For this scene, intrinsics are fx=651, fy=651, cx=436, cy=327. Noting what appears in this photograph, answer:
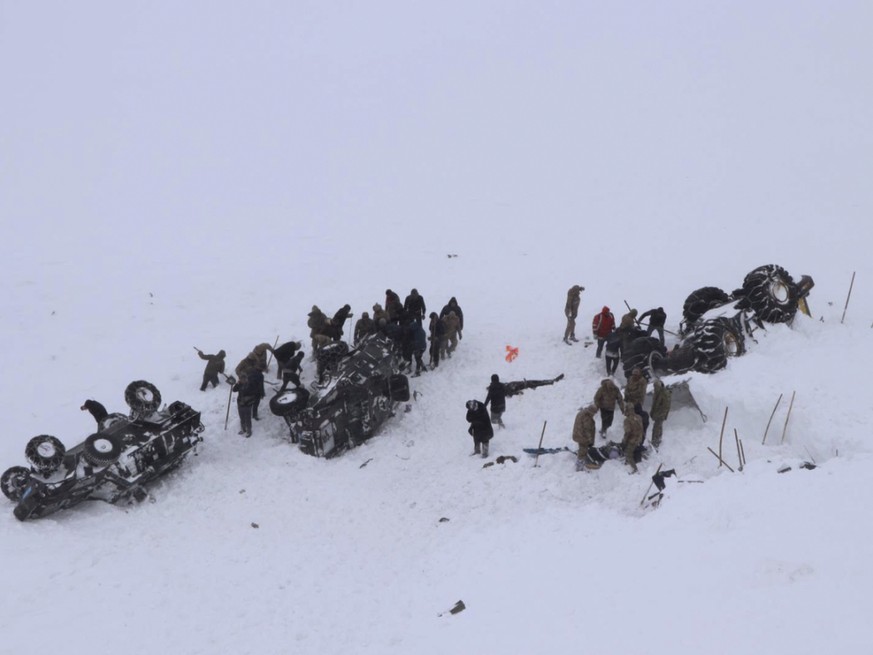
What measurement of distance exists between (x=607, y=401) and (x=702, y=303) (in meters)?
5.15

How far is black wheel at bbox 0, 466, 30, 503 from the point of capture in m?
10.9

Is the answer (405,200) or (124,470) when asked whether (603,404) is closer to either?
(124,470)

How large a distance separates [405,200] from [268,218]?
21.4 ft

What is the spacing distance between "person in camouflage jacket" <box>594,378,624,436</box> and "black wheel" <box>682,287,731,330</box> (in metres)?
4.09

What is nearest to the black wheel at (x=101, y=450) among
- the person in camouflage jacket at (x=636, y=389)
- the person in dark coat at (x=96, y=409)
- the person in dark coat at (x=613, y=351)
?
the person in dark coat at (x=96, y=409)

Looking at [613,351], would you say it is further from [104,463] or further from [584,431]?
[104,463]

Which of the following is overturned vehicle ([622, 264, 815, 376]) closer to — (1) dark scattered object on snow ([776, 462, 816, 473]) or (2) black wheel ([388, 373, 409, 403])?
(1) dark scattered object on snow ([776, 462, 816, 473])


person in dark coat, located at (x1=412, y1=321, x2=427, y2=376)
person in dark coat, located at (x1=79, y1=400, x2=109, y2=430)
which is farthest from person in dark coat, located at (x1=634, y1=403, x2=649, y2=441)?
person in dark coat, located at (x1=79, y1=400, x2=109, y2=430)

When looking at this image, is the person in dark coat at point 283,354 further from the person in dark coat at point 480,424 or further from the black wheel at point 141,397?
the person in dark coat at point 480,424

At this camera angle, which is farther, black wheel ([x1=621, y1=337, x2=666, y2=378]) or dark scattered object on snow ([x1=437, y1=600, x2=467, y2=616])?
black wheel ([x1=621, y1=337, x2=666, y2=378])

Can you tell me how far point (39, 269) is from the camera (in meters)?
21.5

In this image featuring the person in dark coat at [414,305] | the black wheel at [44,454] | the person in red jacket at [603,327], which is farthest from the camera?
the person in dark coat at [414,305]

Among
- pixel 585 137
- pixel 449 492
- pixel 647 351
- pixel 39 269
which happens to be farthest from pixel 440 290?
pixel 585 137

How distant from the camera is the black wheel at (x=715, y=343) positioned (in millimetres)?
12797
